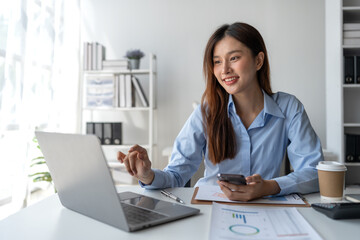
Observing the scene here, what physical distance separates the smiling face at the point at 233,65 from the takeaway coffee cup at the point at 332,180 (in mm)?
515

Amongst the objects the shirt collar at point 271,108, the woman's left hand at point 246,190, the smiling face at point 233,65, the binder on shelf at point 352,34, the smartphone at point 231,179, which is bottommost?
the woman's left hand at point 246,190

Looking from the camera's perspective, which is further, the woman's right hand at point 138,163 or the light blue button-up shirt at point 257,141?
the light blue button-up shirt at point 257,141

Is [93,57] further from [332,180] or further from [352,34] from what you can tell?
[332,180]

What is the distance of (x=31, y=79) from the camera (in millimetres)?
2689

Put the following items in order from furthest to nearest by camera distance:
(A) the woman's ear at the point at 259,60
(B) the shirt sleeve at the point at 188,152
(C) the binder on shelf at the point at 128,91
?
(C) the binder on shelf at the point at 128,91 < (A) the woman's ear at the point at 259,60 < (B) the shirt sleeve at the point at 188,152

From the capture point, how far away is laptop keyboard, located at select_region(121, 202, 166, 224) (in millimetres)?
757

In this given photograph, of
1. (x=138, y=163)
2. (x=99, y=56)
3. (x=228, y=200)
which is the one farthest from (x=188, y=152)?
(x=99, y=56)

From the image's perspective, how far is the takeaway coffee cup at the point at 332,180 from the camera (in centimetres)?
98

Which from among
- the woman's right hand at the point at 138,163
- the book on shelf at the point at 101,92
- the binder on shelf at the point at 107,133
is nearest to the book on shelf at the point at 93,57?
the book on shelf at the point at 101,92

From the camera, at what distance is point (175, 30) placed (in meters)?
3.42

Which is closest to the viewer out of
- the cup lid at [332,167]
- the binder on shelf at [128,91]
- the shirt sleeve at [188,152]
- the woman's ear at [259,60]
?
the cup lid at [332,167]

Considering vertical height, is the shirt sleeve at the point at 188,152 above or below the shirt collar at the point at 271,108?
below

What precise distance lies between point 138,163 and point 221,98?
21.8 inches

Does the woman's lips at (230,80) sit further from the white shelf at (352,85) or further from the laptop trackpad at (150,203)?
the white shelf at (352,85)
